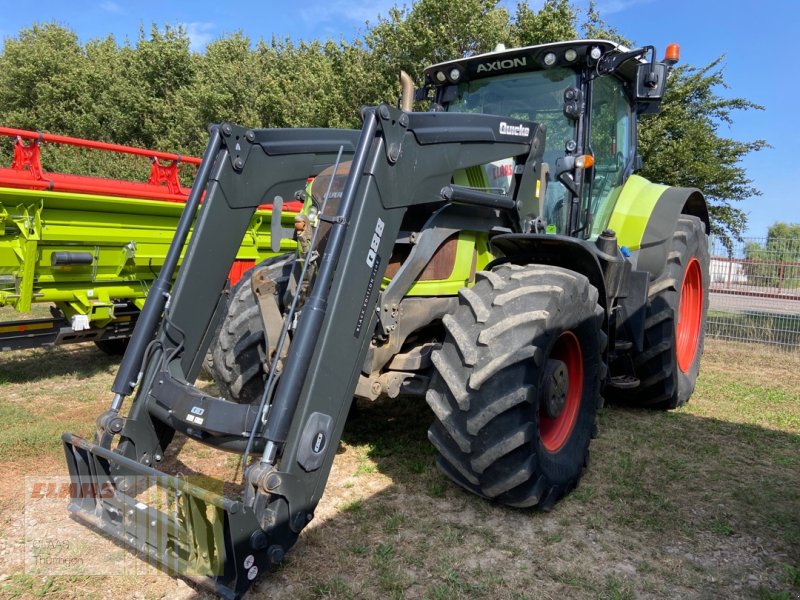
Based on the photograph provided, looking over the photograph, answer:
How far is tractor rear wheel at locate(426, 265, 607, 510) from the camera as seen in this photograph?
2959mm

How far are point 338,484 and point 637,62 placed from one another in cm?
364

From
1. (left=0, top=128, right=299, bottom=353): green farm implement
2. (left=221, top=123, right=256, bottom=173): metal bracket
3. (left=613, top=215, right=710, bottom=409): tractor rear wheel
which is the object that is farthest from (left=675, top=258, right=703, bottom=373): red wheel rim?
(left=221, top=123, right=256, bottom=173): metal bracket

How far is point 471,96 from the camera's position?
4.64 m

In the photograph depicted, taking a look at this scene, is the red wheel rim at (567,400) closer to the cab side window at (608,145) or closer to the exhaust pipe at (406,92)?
the cab side window at (608,145)

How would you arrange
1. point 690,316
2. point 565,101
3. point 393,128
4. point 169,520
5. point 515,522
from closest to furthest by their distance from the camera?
point 169,520 < point 393,128 < point 515,522 < point 565,101 < point 690,316

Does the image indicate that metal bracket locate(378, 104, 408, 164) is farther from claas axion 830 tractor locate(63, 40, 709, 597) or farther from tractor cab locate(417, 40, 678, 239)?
tractor cab locate(417, 40, 678, 239)

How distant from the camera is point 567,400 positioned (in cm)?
370

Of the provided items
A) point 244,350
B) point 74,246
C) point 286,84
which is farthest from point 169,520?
point 286,84

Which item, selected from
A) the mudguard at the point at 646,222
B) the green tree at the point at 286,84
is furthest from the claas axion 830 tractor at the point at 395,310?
the green tree at the point at 286,84

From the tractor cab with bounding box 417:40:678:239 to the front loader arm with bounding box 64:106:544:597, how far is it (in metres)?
0.50

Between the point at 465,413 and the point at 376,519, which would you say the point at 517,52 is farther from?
the point at 376,519

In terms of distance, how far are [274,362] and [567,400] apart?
Answer: 1.86 m

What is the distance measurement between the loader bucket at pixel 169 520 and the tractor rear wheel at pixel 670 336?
11.9 ft

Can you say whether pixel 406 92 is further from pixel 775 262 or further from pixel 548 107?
pixel 775 262
